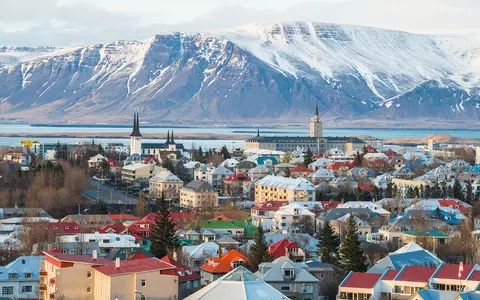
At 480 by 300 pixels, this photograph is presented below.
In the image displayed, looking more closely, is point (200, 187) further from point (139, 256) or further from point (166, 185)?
point (139, 256)

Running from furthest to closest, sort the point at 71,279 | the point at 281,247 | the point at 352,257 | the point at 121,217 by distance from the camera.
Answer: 1. the point at 121,217
2. the point at 281,247
3. the point at 352,257
4. the point at 71,279

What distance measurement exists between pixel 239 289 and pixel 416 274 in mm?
5439

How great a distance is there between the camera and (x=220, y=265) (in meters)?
32.6

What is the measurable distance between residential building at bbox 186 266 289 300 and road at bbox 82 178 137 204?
118ft

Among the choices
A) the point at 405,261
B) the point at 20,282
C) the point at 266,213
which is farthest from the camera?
the point at 266,213

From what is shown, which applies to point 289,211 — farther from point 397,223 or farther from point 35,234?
point 35,234

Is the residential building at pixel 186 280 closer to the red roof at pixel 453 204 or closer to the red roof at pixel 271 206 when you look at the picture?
the red roof at pixel 271 206

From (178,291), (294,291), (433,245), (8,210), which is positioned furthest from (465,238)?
(8,210)

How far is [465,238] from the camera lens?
39250 millimetres

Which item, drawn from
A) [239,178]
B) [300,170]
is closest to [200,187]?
[239,178]

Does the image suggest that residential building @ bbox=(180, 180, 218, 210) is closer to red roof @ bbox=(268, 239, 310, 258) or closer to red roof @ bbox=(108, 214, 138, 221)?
red roof @ bbox=(108, 214, 138, 221)

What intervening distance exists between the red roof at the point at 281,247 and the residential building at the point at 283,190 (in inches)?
972

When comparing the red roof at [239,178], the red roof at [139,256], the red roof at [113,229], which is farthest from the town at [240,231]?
the red roof at [239,178]

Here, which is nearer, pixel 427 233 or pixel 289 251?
pixel 289 251
